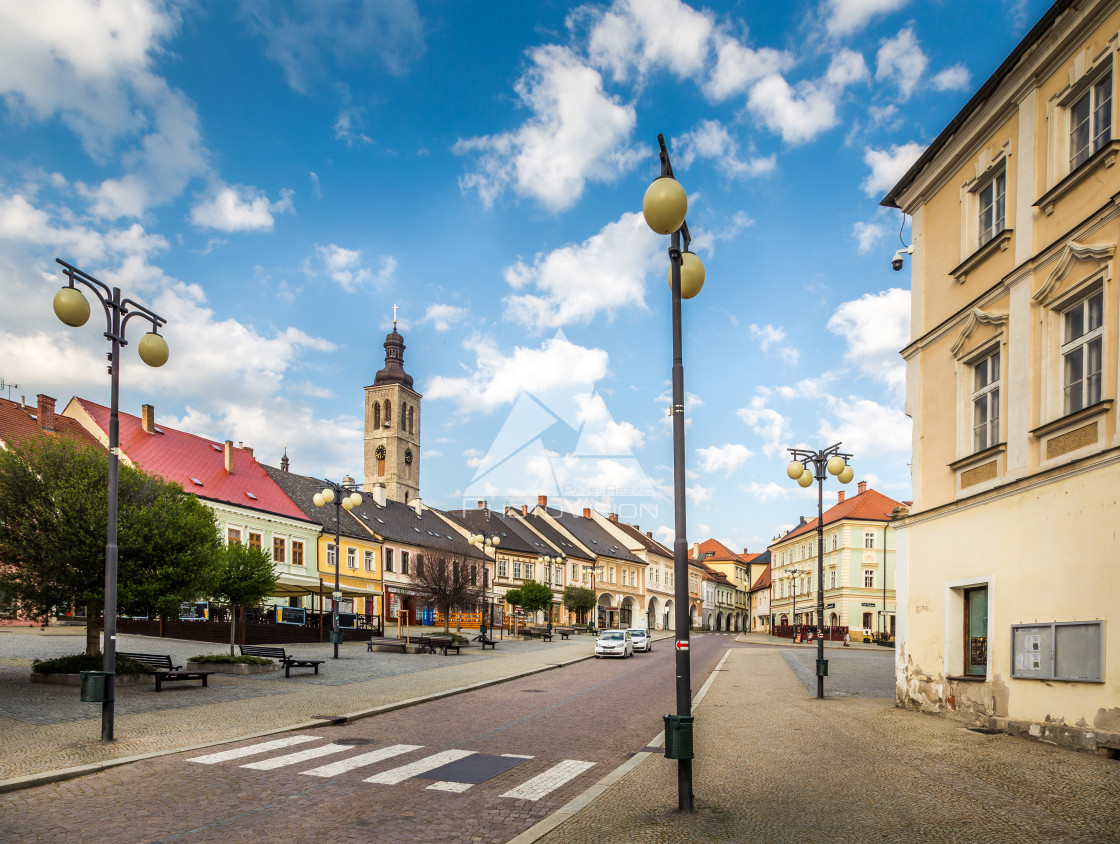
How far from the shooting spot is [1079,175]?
10797 millimetres

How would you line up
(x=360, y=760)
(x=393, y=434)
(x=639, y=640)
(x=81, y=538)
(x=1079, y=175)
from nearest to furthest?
(x=360, y=760) → (x=1079, y=175) → (x=81, y=538) → (x=639, y=640) → (x=393, y=434)

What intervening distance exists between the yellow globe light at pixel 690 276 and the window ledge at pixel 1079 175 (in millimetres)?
6111

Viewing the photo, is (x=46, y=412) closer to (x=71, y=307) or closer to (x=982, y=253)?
(x=71, y=307)

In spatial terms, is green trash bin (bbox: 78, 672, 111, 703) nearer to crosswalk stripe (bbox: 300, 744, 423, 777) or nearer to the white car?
crosswalk stripe (bbox: 300, 744, 423, 777)

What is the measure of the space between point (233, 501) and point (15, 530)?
29411mm

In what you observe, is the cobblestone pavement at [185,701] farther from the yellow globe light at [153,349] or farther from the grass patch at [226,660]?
the yellow globe light at [153,349]

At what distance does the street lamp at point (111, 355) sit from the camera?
10.6m

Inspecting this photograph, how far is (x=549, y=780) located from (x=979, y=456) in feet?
28.8

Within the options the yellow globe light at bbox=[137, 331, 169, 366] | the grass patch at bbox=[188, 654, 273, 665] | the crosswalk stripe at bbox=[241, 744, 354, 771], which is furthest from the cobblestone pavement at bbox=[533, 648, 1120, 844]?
the grass patch at bbox=[188, 654, 273, 665]

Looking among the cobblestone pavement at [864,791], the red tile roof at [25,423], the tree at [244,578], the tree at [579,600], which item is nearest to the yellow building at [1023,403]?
the cobblestone pavement at [864,791]

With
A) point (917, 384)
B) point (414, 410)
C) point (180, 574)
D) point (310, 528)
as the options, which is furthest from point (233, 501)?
point (414, 410)

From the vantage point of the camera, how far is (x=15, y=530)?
16.9 m

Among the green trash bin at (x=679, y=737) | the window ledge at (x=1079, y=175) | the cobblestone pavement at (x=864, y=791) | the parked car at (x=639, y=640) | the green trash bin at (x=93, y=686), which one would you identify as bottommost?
the parked car at (x=639, y=640)

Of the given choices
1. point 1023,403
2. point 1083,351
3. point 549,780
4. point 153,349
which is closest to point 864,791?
point 549,780
